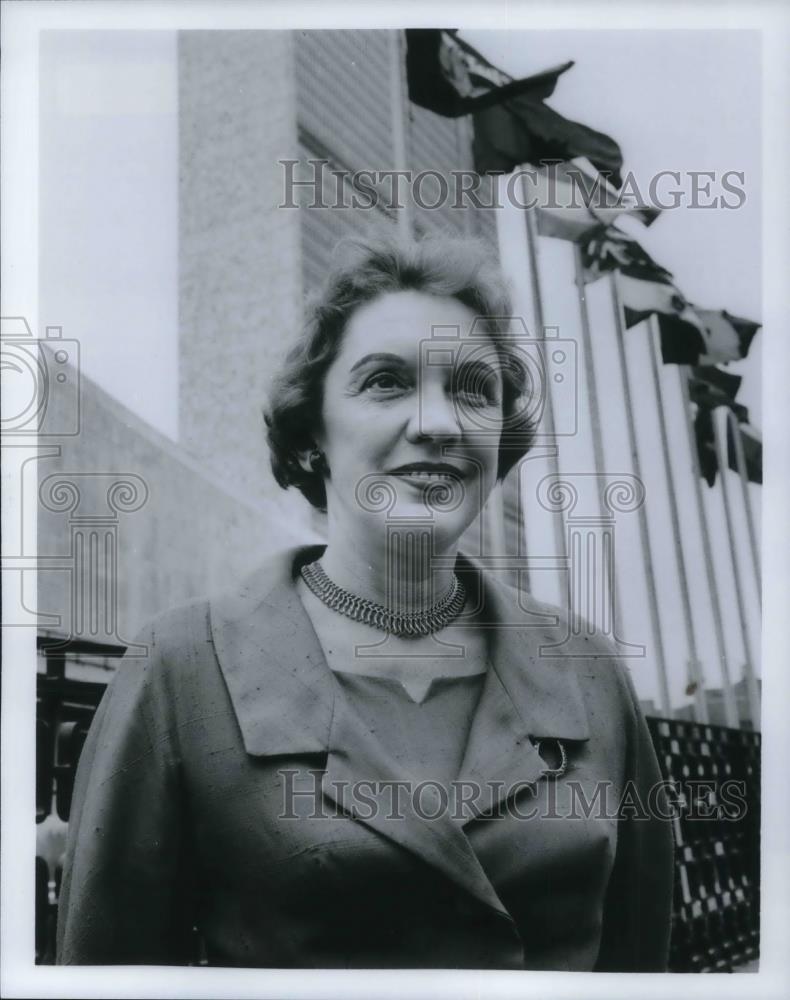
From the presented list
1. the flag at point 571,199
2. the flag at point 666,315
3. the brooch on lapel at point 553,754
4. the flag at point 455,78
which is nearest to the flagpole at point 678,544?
the flag at point 666,315

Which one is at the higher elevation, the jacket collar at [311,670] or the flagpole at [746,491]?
the flagpole at [746,491]

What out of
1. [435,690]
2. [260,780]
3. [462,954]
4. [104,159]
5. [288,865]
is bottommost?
[462,954]

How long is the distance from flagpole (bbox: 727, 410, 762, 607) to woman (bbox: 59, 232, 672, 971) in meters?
0.51

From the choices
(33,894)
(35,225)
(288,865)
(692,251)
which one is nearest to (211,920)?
(288,865)

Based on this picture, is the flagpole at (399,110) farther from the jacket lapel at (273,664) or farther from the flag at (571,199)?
the jacket lapel at (273,664)

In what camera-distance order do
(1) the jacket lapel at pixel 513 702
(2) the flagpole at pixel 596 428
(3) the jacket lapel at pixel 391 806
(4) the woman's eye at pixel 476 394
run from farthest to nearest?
(2) the flagpole at pixel 596 428
(4) the woman's eye at pixel 476 394
(1) the jacket lapel at pixel 513 702
(3) the jacket lapel at pixel 391 806

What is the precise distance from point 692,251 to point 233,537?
152 centimetres

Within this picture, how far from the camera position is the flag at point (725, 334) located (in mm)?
3436

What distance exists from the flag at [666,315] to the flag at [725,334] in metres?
0.02

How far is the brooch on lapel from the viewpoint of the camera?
323 centimetres

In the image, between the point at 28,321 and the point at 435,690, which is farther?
the point at 28,321

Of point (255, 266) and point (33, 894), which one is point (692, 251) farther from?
point (33, 894)

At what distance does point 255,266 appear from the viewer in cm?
340

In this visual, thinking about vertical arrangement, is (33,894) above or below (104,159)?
below
